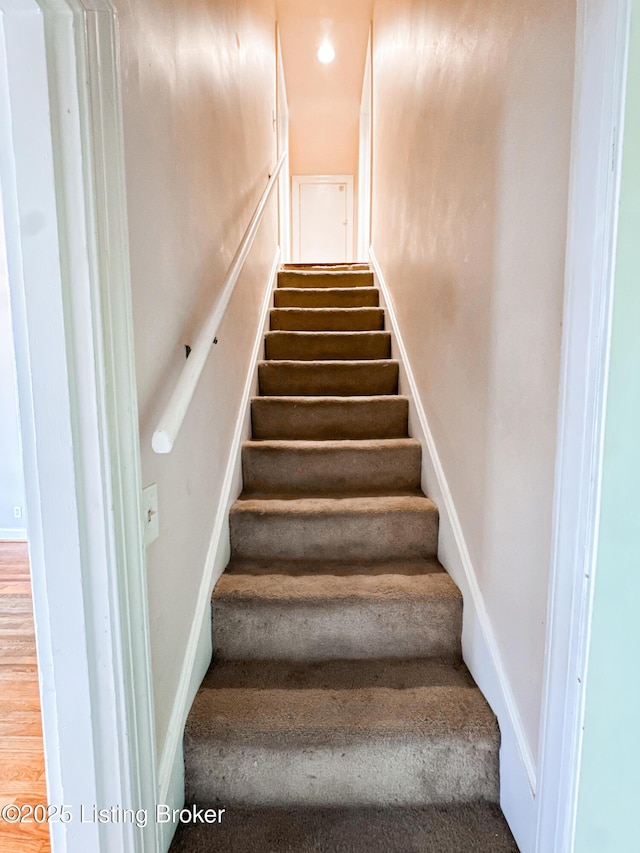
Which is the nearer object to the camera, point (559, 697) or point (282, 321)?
point (559, 697)

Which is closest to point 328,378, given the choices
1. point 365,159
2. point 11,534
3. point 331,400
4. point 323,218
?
point 331,400

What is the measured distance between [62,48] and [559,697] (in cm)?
138

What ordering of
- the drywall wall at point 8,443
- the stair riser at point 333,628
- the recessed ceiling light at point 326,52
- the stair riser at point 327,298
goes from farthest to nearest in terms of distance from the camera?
1. the recessed ceiling light at point 326,52
2. the drywall wall at point 8,443
3. the stair riser at point 327,298
4. the stair riser at point 333,628

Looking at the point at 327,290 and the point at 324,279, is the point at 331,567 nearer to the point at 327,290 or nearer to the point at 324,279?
the point at 327,290

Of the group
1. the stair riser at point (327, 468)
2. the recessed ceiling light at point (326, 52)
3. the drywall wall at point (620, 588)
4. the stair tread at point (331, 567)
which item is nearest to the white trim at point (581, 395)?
the drywall wall at point (620, 588)

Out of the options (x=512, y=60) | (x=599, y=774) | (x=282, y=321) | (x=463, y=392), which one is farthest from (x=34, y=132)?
(x=282, y=321)

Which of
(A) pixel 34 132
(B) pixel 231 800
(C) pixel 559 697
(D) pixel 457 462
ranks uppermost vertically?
(A) pixel 34 132

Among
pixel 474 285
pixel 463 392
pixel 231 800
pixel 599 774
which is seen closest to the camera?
pixel 599 774

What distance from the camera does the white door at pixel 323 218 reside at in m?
5.82

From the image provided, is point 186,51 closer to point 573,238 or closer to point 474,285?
point 474,285

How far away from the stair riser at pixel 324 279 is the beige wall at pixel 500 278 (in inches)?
58.9

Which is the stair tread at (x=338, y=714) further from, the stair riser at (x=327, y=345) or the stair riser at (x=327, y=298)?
the stair riser at (x=327, y=298)

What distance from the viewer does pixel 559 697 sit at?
2.81ft

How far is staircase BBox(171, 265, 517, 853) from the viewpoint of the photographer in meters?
1.14
